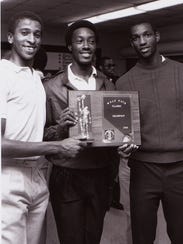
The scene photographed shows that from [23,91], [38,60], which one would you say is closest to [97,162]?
[23,91]

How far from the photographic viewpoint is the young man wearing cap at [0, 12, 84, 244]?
5.11 feet

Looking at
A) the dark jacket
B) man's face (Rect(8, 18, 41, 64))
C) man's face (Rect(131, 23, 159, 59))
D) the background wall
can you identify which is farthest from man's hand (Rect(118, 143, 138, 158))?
the background wall

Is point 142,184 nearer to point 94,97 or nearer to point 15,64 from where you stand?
point 94,97

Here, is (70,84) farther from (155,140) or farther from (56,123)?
(155,140)

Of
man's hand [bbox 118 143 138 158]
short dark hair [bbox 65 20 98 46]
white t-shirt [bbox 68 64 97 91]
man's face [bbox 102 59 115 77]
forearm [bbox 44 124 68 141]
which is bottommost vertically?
man's hand [bbox 118 143 138 158]

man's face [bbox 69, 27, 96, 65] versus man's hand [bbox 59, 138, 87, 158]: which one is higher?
man's face [bbox 69, 27, 96, 65]

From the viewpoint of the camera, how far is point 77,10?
22.1 ft

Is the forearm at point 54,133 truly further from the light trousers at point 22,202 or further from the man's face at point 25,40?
the man's face at point 25,40

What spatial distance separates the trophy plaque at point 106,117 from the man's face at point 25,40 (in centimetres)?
26

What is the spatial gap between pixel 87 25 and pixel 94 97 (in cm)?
38

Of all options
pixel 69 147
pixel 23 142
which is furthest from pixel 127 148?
pixel 23 142

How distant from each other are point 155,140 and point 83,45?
581 millimetres

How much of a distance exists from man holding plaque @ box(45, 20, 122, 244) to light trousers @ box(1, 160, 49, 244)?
0.17 m

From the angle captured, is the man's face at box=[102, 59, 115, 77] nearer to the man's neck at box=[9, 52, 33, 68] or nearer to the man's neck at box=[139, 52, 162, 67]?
the man's neck at box=[139, 52, 162, 67]
